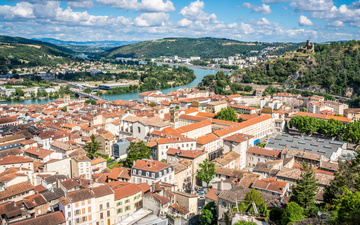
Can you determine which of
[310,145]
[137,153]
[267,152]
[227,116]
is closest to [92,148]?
[137,153]

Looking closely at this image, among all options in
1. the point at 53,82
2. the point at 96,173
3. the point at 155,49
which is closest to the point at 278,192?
the point at 96,173

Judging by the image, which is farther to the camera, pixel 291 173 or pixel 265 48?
pixel 265 48

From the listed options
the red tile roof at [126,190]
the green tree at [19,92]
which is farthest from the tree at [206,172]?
the green tree at [19,92]

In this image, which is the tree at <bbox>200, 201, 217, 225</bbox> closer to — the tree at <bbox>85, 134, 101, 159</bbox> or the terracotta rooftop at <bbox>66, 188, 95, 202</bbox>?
the terracotta rooftop at <bbox>66, 188, 95, 202</bbox>

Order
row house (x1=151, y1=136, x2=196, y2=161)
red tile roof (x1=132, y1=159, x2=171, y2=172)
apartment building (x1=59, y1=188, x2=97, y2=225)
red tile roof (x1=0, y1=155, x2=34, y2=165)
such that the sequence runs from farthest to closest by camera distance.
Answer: row house (x1=151, y1=136, x2=196, y2=161)
red tile roof (x1=0, y1=155, x2=34, y2=165)
red tile roof (x1=132, y1=159, x2=171, y2=172)
apartment building (x1=59, y1=188, x2=97, y2=225)

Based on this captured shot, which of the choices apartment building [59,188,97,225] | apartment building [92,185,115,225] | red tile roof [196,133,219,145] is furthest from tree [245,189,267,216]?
red tile roof [196,133,219,145]

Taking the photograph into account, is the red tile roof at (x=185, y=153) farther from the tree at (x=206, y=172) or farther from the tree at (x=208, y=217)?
the tree at (x=208, y=217)

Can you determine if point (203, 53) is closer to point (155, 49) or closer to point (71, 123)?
point (155, 49)
